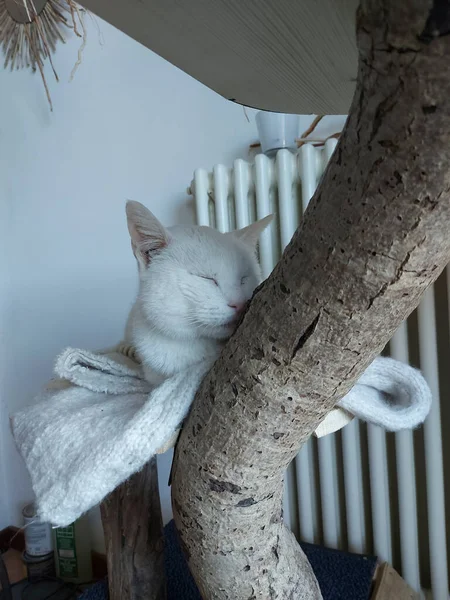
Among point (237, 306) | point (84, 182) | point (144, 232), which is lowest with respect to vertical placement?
point (237, 306)

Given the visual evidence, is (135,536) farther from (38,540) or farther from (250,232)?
(38,540)

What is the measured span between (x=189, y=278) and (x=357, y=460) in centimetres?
71

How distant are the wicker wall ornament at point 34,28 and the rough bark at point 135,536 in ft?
3.87

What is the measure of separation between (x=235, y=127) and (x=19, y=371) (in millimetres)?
1089

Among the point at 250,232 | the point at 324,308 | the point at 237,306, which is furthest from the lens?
the point at 250,232

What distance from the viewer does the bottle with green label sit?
51.9 inches

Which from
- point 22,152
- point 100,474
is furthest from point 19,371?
point 100,474

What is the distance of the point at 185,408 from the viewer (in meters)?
0.44

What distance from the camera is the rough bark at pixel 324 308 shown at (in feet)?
0.68

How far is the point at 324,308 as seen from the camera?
0.30 metres

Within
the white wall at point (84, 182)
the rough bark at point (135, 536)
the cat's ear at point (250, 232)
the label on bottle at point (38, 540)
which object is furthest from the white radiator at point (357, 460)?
the label on bottle at point (38, 540)

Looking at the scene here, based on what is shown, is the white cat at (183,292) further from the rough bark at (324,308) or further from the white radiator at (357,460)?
the white radiator at (357,460)

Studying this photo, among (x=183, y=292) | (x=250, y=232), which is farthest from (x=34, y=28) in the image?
(x=183, y=292)

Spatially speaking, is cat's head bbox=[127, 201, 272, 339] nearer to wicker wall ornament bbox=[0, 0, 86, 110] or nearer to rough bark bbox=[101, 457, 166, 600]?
rough bark bbox=[101, 457, 166, 600]
